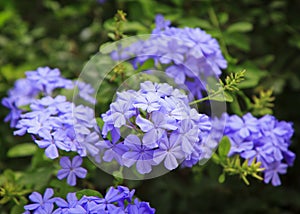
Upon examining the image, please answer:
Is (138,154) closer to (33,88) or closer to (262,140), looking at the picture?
(262,140)

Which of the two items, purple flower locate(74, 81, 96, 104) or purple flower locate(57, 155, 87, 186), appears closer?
purple flower locate(57, 155, 87, 186)

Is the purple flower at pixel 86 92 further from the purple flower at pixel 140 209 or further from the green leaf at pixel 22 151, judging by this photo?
the purple flower at pixel 140 209

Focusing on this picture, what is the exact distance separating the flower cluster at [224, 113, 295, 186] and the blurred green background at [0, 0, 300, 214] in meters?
0.34

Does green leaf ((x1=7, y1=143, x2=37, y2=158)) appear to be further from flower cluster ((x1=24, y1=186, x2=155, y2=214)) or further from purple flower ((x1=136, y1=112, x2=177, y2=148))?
purple flower ((x1=136, y1=112, x2=177, y2=148))

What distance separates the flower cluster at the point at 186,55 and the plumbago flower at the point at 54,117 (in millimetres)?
314

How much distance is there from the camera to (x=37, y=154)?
6.38 ft

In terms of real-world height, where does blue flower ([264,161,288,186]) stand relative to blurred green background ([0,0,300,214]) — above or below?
below

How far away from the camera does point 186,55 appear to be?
6.03 ft

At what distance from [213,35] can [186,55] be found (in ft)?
1.15

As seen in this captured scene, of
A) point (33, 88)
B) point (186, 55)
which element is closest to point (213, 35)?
point (186, 55)

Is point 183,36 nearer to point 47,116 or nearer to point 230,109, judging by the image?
point 230,109

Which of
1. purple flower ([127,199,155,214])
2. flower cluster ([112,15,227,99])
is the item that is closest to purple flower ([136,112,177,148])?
purple flower ([127,199,155,214])

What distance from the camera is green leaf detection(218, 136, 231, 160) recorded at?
5.73ft

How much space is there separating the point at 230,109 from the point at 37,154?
0.85 meters
